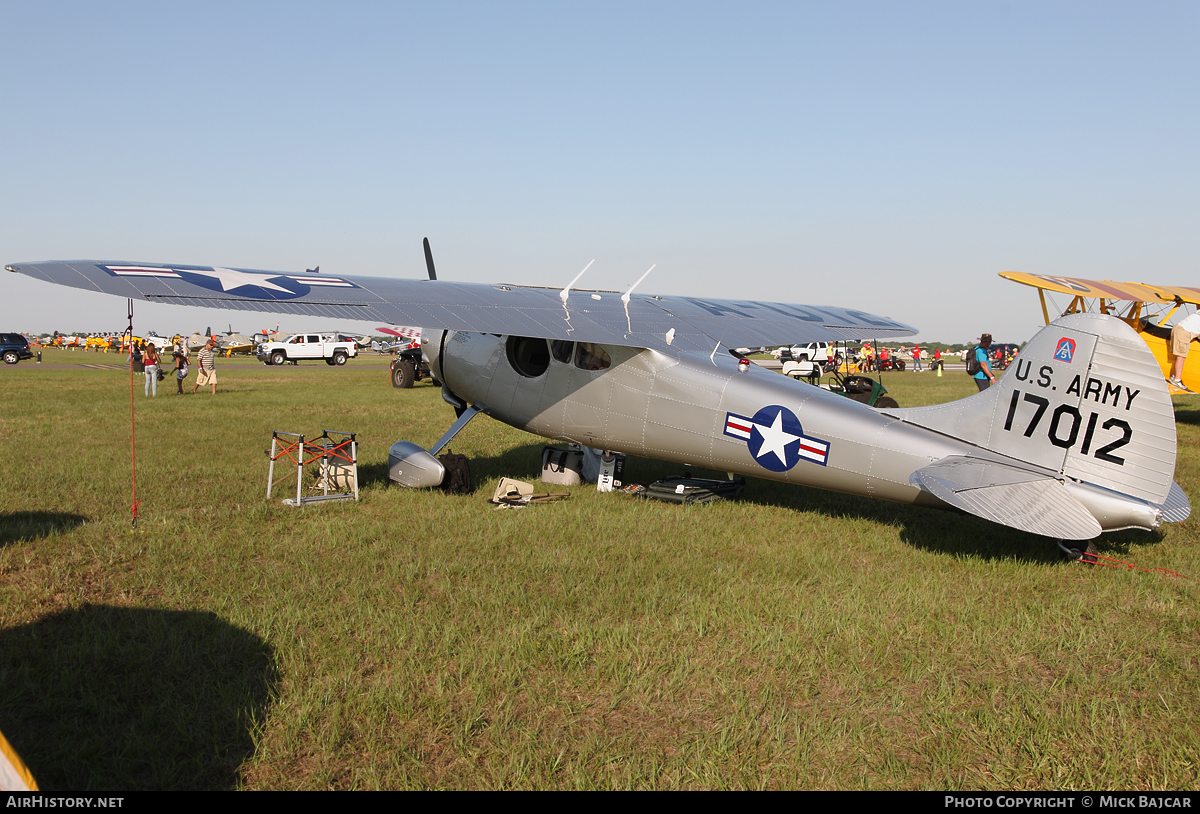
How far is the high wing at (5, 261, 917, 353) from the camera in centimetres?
631

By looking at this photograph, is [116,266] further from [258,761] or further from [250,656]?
[258,761]

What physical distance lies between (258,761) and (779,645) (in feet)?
9.49

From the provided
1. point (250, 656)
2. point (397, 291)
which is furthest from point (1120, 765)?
point (397, 291)

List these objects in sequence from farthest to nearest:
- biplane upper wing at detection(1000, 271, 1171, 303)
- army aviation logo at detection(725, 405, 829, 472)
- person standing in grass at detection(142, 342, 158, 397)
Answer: person standing in grass at detection(142, 342, 158, 397) < biplane upper wing at detection(1000, 271, 1171, 303) < army aviation logo at detection(725, 405, 829, 472)

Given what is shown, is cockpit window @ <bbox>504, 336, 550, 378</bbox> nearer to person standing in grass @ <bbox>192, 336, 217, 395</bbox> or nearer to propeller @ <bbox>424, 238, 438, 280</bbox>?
propeller @ <bbox>424, 238, 438, 280</bbox>

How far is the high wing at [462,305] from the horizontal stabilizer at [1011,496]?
288 centimetres

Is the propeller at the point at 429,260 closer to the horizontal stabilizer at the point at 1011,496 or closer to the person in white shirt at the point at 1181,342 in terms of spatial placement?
the horizontal stabilizer at the point at 1011,496

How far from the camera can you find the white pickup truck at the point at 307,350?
147 feet

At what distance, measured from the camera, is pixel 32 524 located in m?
6.90

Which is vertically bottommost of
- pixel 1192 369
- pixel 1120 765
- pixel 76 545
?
pixel 76 545

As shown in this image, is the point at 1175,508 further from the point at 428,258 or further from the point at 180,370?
the point at 180,370

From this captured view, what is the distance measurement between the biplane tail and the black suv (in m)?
49.7

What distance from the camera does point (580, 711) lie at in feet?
12.6

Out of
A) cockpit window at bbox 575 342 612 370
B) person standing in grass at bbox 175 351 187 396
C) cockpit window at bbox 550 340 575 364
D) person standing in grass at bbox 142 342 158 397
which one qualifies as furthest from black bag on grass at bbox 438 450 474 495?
person standing in grass at bbox 175 351 187 396
